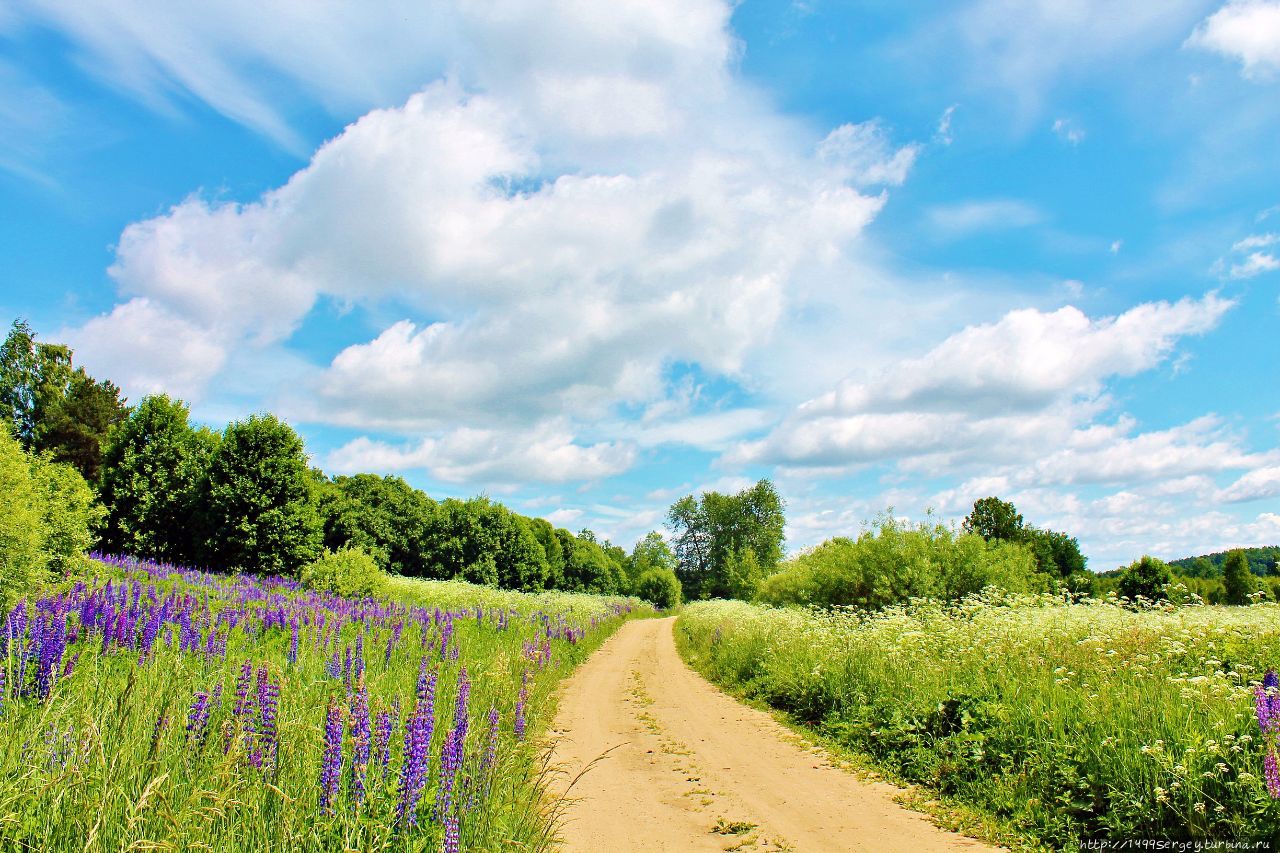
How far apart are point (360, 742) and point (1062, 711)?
23.8ft

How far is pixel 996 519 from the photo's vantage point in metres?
48.5

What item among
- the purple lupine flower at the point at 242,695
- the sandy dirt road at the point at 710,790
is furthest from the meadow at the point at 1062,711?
the purple lupine flower at the point at 242,695

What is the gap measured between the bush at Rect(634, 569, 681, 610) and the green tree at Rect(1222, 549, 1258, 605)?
51945 mm

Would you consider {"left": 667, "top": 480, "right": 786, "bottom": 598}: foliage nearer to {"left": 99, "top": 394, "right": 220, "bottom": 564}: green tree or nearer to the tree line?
the tree line

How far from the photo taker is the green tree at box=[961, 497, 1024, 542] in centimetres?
4800

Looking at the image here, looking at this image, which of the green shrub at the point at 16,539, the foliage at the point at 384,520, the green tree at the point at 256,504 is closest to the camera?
the green shrub at the point at 16,539

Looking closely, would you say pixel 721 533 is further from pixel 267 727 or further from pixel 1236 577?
pixel 267 727

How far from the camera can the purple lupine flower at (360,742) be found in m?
3.67

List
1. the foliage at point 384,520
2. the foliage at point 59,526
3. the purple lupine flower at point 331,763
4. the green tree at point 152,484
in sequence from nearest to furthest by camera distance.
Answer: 1. the purple lupine flower at point 331,763
2. the foliage at point 59,526
3. the green tree at point 152,484
4. the foliage at point 384,520

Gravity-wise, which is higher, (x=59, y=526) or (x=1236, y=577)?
(x=59, y=526)

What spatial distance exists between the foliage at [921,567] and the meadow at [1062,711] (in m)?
7.40

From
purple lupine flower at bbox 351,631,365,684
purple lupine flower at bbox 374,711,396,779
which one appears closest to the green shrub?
purple lupine flower at bbox 351,631,365,684

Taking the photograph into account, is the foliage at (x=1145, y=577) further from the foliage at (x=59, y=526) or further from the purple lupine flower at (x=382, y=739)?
the foliage at (x=59, y=526)

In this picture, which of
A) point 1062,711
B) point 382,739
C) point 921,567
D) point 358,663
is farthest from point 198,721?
point 921,567
